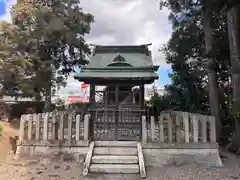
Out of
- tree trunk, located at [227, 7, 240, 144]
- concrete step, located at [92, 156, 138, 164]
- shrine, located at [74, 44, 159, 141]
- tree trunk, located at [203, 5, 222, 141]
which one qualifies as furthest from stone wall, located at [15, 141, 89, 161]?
tree trunk, located at [203, 5, 222, 141]

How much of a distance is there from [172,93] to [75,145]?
9568 mm

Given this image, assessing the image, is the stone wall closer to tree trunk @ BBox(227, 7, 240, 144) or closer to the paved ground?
the paved ground

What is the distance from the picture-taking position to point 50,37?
55.0ft

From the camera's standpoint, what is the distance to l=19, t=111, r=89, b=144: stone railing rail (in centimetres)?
852

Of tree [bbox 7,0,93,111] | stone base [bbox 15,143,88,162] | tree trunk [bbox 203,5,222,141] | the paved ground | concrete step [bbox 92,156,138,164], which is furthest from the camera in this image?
tree [bbox 7,0,93,111]

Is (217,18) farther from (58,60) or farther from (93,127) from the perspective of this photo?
(58,60)

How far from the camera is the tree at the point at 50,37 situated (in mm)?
15562

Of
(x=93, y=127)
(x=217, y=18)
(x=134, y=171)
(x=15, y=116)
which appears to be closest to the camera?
(x=134, y=171)

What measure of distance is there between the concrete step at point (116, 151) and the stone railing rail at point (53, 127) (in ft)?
1.85

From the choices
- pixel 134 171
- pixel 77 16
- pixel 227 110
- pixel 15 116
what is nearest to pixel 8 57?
pixel 15 116

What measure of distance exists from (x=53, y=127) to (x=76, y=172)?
1.90 m

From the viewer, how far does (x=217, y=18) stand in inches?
500

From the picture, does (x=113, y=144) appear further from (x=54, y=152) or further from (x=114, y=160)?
(x=54, y=152)

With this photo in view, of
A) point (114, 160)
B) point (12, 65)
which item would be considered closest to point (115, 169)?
point (114, 160)
